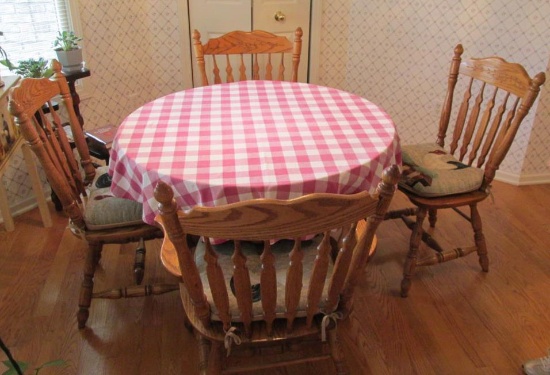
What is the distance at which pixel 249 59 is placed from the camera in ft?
10.9

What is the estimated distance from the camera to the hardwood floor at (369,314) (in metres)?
1.76

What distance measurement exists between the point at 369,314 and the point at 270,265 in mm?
1028

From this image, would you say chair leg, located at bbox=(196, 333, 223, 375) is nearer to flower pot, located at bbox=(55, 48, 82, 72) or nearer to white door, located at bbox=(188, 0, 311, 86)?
flower pot, located at bbox=(55, 48, 82, 72)

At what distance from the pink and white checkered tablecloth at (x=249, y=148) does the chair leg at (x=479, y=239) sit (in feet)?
2.07

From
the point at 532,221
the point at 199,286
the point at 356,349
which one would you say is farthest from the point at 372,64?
the point at 199,286

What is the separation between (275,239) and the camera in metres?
1.04

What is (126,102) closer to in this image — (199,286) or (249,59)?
(249,59)

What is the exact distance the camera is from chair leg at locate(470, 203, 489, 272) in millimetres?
2076

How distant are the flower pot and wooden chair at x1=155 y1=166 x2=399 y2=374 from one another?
4.83ft

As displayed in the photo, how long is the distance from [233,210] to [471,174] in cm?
138

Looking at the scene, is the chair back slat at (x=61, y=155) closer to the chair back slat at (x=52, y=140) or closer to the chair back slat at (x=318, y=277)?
the chair back slat at (x=52, y=140)

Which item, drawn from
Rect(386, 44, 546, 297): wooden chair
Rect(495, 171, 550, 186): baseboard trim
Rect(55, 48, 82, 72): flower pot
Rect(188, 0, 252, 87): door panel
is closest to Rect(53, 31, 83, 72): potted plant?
Rect(55, 48, 82, 72): flower pot

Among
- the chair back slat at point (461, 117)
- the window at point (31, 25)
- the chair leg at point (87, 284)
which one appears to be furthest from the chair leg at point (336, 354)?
the window at point (31, 25)

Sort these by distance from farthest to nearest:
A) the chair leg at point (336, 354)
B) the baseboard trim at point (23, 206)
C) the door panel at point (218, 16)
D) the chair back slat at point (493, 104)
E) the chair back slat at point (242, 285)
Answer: the door panel at point (218, 16) → the baseboard trim at point (23, 206) → the chair back slat at point (493, 104) → the chair leg at point (336, 354) → the chair back slat at point (242, 285)
